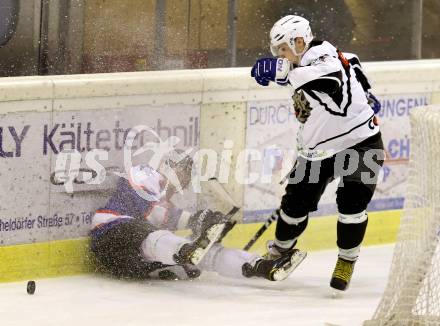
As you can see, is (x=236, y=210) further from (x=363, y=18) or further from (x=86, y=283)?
(x=363, y=18)

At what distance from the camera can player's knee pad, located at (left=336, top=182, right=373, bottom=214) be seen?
5570 millimetres

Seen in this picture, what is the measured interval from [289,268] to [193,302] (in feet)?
1.54

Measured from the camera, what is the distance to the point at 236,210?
19.7ft

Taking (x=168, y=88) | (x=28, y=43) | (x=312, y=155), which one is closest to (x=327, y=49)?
(x=312, y=155)

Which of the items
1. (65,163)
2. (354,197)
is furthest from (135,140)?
(354,197)

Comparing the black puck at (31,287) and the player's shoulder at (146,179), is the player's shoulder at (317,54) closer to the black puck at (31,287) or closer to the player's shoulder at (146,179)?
the player's shoulder at (146,179)

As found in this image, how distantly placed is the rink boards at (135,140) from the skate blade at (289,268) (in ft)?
2.26

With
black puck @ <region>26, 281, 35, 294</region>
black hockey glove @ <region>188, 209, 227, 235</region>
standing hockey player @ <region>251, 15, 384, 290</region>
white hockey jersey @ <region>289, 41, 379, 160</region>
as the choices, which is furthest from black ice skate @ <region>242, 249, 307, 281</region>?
black puck @ <region>26, 281, 35, 294</region>

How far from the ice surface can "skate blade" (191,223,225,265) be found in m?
0.16

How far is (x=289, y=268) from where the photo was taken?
5625 millimetres

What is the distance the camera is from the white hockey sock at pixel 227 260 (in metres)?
5.77

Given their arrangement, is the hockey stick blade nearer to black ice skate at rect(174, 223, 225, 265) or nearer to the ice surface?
the ice surface

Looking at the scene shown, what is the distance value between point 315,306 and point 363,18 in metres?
2.08

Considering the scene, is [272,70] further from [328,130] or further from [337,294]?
[337,294]
